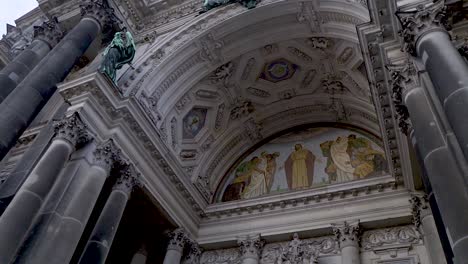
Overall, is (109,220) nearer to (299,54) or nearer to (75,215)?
(75,215)

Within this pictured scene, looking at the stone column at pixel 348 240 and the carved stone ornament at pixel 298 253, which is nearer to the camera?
the stone column at pixel 348 240

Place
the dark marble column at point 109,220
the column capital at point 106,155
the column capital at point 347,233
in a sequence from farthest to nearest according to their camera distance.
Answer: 1. the column capital at point 347,233
2. the column capital at point 106,155
3. the dark marble column at point 109,220

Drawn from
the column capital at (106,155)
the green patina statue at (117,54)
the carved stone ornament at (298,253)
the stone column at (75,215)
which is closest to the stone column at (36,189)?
the stone column at (75,215)

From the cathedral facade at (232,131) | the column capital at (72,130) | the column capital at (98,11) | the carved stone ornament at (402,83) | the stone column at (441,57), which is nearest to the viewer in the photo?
the stone column at (441,57)

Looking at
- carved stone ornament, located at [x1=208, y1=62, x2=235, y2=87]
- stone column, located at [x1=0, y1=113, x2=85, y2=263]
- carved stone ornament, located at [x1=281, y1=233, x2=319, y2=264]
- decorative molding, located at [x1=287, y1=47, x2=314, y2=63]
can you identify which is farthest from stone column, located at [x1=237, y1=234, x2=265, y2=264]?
decorative molding, located at [x1=287, y1=47, x2=314, y2=63]

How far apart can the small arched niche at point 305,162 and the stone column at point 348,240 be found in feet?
4.63

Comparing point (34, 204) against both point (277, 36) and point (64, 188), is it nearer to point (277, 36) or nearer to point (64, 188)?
point (64, 188)

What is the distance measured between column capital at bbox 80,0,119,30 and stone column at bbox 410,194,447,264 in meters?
8.58

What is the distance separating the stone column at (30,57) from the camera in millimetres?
9664

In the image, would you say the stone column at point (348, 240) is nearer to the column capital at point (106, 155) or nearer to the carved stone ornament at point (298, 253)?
the carved stone ornament at point (298, 253)

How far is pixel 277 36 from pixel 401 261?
6.29 meters

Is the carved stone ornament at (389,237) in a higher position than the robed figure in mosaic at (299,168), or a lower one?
lower

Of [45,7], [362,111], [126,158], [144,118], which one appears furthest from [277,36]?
[45,7]

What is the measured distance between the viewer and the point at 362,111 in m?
12.0
